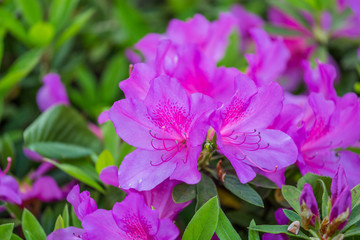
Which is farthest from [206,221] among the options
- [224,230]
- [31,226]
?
[31,226]

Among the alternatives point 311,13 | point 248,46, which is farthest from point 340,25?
point 248,46

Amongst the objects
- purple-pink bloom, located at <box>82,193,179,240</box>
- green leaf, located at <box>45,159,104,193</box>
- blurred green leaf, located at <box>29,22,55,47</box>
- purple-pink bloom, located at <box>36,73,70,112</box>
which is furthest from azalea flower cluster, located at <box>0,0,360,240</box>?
blurred green leaf, located at <box>29,22,55,47</box>

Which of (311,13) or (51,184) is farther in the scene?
(311,13)

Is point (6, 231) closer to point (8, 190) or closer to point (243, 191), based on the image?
point (8, 190)

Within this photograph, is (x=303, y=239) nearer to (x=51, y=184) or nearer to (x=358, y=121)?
(x=358, y=121)

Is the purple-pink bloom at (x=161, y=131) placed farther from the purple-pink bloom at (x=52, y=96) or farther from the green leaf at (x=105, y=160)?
the purple-pink bloom at (x=52, y=96)

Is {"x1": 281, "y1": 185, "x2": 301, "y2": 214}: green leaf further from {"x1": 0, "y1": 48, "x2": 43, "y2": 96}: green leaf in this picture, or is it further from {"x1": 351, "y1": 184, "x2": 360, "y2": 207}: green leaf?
{"x1": 0, "y1": 48, "x2": 43, "y2": 96}: green leaf
